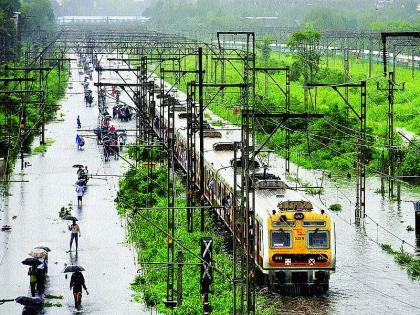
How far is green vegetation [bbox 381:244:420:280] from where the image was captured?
28.8 m

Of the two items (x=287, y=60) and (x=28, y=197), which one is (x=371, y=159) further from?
(x=287, y=60)

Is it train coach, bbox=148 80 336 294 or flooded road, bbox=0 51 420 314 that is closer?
flooded road, bbox=0 51 420 314

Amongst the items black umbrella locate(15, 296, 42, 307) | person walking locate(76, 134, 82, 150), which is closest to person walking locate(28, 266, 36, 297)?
black umbrella locate(15, 296, 42, 307)

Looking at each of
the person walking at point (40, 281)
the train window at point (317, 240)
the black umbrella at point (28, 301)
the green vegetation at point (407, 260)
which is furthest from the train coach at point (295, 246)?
the black umbrella at point (28, 301)

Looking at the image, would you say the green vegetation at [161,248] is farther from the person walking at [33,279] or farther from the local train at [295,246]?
the person walking at [33,279]

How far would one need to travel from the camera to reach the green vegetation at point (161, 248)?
25141 millimetres

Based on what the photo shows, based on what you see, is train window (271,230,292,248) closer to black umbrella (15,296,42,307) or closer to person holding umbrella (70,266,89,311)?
person holding umbrella (70,266,89,311)

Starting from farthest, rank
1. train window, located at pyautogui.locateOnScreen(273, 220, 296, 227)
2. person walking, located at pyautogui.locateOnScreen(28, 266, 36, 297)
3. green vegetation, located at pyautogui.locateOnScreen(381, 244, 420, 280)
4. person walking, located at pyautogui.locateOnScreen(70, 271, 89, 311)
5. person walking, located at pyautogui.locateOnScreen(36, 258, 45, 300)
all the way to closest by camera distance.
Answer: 1. green vegetation, located at pyautogui.locateOnScreen(381, 244, 420, 280)
2. train window, located at pyautogui.locateOnScreen(273, 220, 296, 227)
3. person walking, located at pyautogui.locateOnScreen(28, 266, 36, 297)
4. person walking, located at pyautogui.locateOnScreen(36, 258, 45, 300)
5. person walking, located at pyautogui.locateOnScreen(70, 271, 89, 311)

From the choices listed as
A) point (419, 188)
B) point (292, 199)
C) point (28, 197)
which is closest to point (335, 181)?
point (419, 188)

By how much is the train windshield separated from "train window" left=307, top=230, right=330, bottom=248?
460 millimetres

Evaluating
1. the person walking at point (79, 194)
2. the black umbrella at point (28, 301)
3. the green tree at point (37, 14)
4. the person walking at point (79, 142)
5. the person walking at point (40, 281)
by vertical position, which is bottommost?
the black umbrella at point (28, 301)

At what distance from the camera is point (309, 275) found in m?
26.2

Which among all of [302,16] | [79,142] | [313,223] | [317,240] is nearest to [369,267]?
[317,240]

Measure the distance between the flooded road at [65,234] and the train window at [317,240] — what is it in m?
3.98
